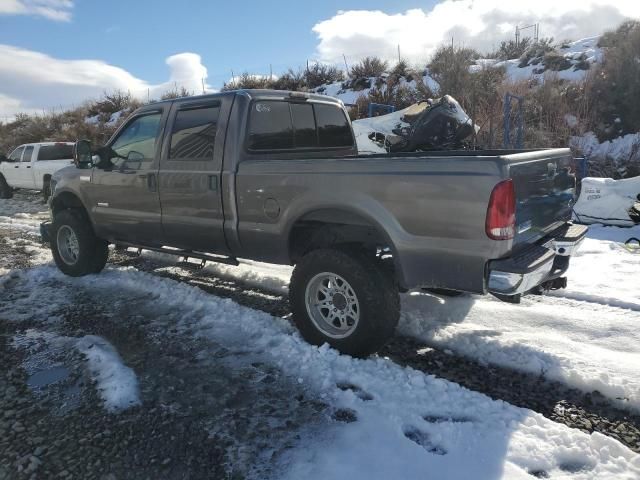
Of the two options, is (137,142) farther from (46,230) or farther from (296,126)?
(46,230)

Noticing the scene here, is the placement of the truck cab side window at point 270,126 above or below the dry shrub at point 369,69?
below

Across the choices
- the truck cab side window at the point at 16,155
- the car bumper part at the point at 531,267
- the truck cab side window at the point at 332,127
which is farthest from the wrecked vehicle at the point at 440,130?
the truck cab side window at the point at 16,155

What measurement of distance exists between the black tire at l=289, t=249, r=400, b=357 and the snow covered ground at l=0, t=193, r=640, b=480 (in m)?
0.12

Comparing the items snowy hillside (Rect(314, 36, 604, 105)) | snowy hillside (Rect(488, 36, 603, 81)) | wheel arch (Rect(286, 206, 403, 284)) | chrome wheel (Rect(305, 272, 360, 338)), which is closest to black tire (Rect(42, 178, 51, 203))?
snowy hillside (Rect(314, 36, 604, 105))

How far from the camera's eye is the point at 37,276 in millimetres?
6059

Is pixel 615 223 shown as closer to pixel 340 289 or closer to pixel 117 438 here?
pixel 340 289

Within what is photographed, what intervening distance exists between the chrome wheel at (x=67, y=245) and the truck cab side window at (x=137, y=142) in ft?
4.05

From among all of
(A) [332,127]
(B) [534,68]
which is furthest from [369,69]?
(A) [332,127]

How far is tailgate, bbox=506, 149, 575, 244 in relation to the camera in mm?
3164

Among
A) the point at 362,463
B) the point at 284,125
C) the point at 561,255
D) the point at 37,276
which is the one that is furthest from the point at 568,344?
the point at 37,276

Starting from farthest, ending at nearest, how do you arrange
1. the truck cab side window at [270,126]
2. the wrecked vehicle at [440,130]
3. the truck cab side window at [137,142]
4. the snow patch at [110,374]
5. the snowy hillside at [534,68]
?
the snowy hillside at [534,68]
the wrecked vehicle at [440,130]
the truck cab side window at [137,142]
the truck cab side window at [270,126]
the snow patch at [110,374]

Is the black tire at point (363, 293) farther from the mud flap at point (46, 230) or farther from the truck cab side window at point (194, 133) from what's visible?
the mud flap at point (46, 230)

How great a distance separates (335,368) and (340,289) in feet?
1.92

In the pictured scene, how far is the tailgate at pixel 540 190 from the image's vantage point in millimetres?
3164
